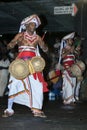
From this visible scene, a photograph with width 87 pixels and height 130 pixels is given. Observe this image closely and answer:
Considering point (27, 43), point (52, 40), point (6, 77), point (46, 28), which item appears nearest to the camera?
point (27, 43)

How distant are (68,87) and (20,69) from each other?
11.7ft

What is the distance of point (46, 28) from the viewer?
54.5 ft

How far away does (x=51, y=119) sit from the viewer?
1025 centimetres

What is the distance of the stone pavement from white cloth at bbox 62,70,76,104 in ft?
2.28

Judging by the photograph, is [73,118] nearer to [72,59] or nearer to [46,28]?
[72,59]

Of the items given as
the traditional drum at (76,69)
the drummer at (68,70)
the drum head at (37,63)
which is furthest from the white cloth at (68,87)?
the drum head at (37,63)

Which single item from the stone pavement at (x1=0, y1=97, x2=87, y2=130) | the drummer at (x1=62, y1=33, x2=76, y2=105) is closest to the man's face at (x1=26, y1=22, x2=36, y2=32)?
the stone pavement at (x1=0, y1=97, x2=87, y2=130)

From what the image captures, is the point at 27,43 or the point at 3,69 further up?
the point at 27,43

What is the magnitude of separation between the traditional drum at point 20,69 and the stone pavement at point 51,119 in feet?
2.83

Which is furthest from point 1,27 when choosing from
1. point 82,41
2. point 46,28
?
point 82,41

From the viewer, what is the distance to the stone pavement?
30.0 feet

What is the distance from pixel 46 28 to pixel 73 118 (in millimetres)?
6543

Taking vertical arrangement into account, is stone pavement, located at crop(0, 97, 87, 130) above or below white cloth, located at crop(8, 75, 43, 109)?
below

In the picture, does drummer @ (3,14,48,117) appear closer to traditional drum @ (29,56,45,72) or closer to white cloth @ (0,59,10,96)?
traditional drum @ (29,56,45,72)
